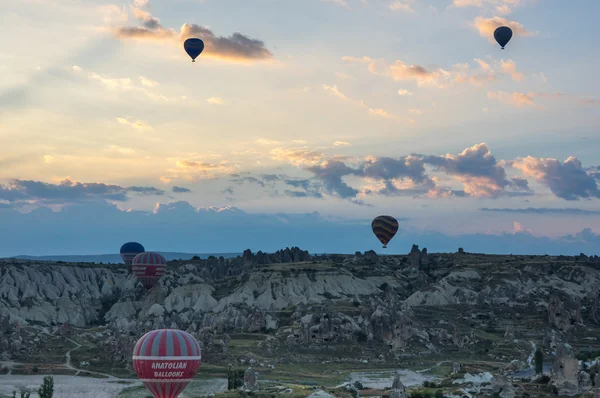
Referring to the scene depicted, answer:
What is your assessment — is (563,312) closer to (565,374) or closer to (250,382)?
(565,374)

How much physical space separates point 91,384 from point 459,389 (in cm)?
6206

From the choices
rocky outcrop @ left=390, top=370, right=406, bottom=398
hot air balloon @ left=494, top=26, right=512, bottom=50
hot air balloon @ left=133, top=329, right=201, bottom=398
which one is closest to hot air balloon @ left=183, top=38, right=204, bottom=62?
hot air balloon @ left=494, top=26, right=512, bottom=50

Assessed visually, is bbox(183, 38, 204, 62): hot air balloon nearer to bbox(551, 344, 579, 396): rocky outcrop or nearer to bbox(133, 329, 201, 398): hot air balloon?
bbox(133, 329, 201, 398): hot air balloon

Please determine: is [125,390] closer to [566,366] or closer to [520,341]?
[566,366]

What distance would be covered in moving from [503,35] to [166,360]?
95.0m

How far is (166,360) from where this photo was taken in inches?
4018

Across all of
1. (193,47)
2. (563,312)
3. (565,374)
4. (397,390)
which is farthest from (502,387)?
(193,47)

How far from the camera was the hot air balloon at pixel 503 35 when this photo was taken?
162 m

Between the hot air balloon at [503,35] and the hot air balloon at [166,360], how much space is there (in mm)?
90028

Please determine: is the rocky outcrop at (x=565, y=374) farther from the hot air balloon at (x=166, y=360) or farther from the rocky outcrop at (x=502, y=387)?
the hot air balloon at (x=166, y=360)

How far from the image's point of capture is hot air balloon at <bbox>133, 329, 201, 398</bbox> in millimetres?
102062

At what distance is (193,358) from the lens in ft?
341

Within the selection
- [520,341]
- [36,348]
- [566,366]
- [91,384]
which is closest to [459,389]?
[566,366]

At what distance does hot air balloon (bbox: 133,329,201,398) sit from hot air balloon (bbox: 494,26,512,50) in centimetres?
9003
